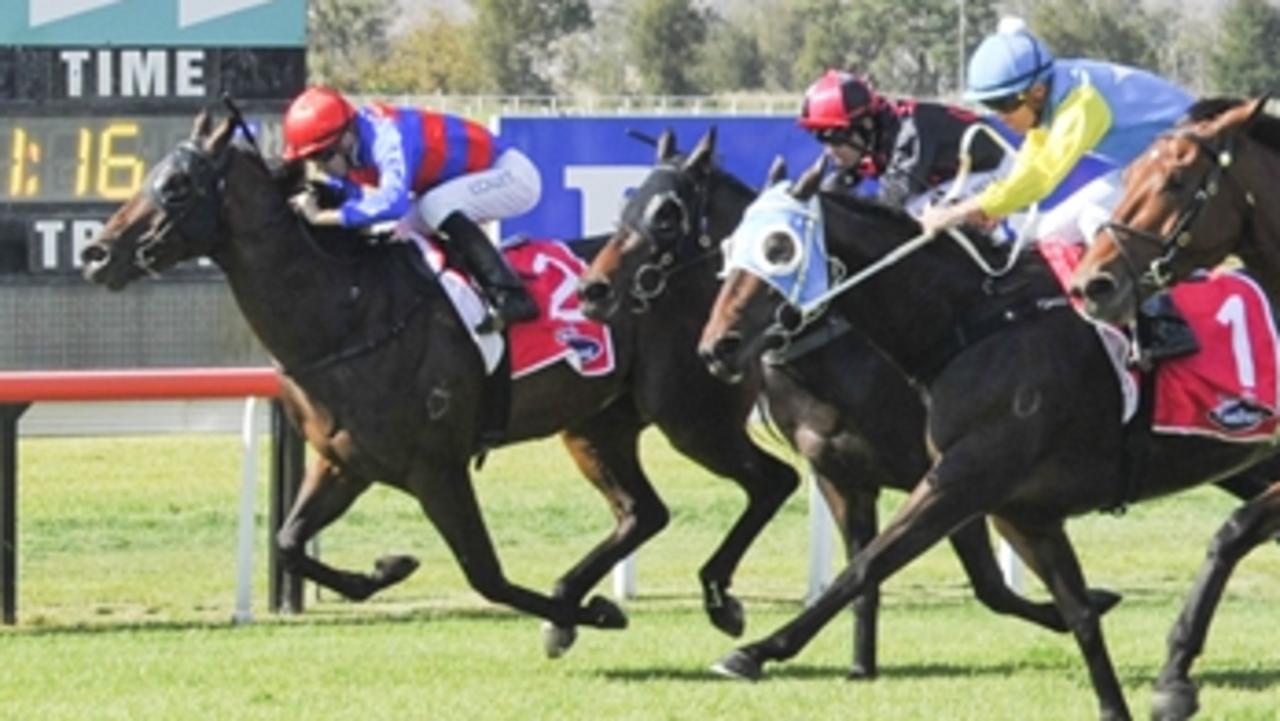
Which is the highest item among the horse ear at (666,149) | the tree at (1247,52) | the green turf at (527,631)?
the horse ear at (666,149)

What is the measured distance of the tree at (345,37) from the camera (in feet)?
246

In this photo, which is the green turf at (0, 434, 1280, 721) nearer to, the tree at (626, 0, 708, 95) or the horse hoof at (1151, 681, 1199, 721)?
the horse hoof at (1151, 681, 1199, 721)

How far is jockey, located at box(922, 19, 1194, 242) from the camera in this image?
8180mm

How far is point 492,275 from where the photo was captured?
10047mm

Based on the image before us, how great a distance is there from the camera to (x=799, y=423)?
9.54m

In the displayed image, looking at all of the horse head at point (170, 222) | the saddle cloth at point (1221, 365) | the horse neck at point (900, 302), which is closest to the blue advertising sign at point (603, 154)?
the horse head at point (170, 222)

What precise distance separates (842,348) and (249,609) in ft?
10.8

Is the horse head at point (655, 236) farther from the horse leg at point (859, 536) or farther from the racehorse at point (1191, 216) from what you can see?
the racehorse at point (1191, 216)

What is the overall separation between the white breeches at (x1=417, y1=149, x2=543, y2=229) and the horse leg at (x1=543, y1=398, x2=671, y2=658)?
2.60 ft

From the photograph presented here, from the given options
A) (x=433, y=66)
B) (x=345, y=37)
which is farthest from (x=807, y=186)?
(x=345, y=37)

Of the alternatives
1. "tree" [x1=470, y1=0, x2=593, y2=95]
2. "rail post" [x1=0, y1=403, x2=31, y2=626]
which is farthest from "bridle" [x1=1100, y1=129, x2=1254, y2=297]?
"tree" [x1=470, y1=0, x2=593, y2=95]

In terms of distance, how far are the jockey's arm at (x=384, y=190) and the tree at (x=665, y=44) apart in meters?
60.4

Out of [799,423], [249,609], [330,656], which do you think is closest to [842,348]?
[799,423]

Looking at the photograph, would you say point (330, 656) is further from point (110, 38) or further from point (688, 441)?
point (110, 38)
